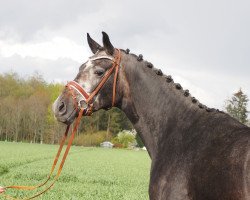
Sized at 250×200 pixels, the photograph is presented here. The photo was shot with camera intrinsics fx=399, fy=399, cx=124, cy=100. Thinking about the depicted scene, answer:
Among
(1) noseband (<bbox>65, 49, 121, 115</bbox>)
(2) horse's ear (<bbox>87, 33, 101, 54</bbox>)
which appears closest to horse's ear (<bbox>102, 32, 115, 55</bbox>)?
(1) noseband (<bbox>65, 49, 121, 115</bbox>)

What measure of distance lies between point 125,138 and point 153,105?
9956 centimetres

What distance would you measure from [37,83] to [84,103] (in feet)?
428

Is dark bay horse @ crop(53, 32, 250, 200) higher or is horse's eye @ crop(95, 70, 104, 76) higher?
horse's eye @ crop(95, 70, 104, 76)

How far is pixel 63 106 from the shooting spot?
6.02 m

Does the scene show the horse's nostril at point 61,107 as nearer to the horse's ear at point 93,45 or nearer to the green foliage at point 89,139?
the horse's ear at point 93,45

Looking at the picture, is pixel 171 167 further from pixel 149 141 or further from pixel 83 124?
pixel 83 124

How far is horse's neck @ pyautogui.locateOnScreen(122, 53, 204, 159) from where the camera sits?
18.8 ft

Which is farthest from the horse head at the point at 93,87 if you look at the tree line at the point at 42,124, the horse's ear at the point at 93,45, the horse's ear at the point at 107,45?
the tree line at the point at 42,124

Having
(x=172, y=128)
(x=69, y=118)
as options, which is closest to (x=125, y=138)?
(x=69, y=118)

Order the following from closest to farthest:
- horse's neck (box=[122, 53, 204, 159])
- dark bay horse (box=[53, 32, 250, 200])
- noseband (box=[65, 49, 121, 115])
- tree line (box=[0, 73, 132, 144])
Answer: dark bay horse (box=[53, 32, 250, 200]) < horse's neck (box=[122, 53, 204, 159]) < noseband (box=[65, 49, 121, 115]) < tree line (box=[0, 73, 132, 144])

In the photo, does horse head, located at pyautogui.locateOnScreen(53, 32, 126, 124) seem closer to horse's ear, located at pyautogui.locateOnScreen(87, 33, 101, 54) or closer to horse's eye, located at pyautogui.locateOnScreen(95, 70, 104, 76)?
horse's eye, located at pyautogui.locateOnScreen(95, 70, 104, 76)

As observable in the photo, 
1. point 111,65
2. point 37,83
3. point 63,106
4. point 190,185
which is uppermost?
point 37,83

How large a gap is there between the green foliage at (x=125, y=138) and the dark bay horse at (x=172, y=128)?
9792 centimetres

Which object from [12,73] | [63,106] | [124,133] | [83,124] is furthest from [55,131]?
[63,106]
